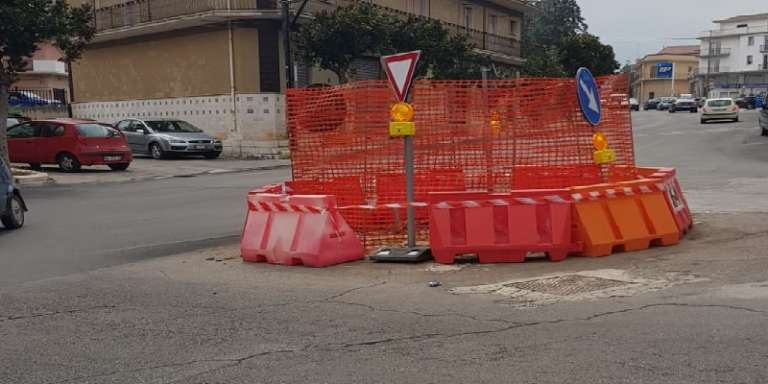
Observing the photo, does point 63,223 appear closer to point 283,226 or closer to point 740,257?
point 283,226

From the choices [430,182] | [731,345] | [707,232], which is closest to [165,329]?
[731,345]

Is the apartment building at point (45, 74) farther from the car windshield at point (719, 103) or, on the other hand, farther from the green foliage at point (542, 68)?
the car windshield at point (719, 103)

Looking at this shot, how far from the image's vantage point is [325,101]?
9.22m

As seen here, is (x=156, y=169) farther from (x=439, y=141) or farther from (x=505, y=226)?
(x=505, y=226)

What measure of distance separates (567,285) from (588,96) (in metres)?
3.02

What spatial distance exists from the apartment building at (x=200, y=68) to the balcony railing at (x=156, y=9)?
4 centimetres

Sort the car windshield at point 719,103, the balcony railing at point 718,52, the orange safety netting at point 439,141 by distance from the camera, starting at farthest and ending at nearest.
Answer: the balcony railing at point 718,52, the car windshield at point 719,103, the orange safety netting at point 439,141

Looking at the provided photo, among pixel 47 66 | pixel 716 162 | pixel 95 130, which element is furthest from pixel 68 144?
pixel 47 66

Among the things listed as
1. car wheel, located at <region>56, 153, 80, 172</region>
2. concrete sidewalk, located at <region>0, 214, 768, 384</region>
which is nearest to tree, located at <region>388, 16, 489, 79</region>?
car wheel, located at <region>56, 153, 80, 172</region>

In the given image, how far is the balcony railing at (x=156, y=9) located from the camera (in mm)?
27562

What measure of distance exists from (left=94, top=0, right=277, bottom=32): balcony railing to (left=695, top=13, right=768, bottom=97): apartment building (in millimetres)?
91732

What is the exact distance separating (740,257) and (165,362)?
571cm

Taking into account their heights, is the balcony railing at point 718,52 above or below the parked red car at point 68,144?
above

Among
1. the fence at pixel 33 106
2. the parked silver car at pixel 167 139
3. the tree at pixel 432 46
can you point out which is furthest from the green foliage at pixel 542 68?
the fence at pixel 33 106
